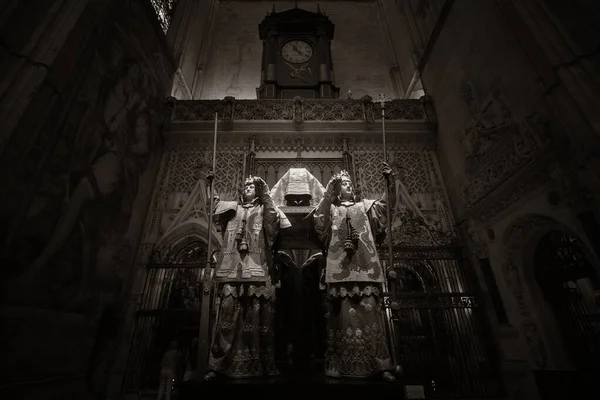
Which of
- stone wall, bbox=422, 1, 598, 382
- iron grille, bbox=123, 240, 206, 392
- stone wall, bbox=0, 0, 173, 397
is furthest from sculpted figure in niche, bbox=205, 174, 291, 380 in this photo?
stone wall, bbox=422, 1, 598, 382

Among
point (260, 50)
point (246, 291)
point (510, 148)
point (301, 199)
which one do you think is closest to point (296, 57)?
point (260, 50)

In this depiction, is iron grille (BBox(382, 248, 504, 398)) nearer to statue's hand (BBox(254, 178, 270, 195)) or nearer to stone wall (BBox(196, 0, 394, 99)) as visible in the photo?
statue's hand (BBox(254, 178, 270, 195))

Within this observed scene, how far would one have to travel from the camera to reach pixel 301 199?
4.38 metres

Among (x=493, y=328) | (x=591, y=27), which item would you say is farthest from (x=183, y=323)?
(x=591, y=27)

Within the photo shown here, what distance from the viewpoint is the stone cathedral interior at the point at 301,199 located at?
3.93 metres

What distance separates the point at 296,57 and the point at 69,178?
8518 millimetres

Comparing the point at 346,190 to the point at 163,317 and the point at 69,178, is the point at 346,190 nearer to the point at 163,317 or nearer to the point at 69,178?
the point at 69,178

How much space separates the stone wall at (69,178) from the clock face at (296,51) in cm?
495

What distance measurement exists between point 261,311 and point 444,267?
5383mm

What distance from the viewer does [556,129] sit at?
4.32 meters

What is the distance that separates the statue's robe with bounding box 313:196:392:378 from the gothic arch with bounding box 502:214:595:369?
11.1 ft

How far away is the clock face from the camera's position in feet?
34.8

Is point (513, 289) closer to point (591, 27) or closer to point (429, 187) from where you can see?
point (429, 187)

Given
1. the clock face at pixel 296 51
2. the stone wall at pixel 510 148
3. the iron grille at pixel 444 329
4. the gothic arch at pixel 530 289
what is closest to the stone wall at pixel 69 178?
the clock face at pixel 296 51
